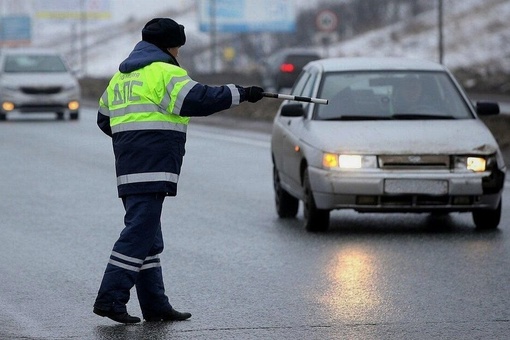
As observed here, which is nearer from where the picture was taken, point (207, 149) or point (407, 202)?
point (407, 202)

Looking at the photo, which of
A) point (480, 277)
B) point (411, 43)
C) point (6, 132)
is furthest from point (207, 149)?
point (411, 43)

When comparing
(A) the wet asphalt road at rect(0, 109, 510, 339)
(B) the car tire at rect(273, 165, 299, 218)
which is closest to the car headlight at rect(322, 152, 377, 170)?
(A) the wet asphalt road at rect(0, 109, 510, 339)

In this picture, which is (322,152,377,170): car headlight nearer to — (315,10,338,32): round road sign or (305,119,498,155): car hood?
(305,119,498,155): car hood

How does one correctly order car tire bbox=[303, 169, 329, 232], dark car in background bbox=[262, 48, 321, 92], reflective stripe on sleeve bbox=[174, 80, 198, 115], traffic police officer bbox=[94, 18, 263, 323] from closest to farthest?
reflective stripe on sleeve bbox=[174, 80, 198, 115]
traffic police officer bbox=[94, 18, 263, 323]
car tire bbox=[303, 169, 329, 232]
dark car in background bbox=[262, 48, 321, 92]

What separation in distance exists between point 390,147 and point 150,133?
4.43 m

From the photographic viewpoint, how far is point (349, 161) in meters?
12.2

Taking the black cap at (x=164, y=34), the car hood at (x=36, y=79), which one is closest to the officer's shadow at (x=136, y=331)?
the black cap at (x=164, y=34)

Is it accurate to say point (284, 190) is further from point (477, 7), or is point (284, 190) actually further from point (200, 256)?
point (477, 7)

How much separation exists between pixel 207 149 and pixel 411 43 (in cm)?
4449

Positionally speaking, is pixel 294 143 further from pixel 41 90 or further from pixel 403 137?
pixel 41 90

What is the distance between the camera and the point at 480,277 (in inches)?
390

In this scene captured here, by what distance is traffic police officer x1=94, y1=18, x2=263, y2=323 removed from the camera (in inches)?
313

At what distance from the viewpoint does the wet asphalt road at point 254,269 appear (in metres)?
8.04

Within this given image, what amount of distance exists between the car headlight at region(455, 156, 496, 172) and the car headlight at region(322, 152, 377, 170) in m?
0.65
